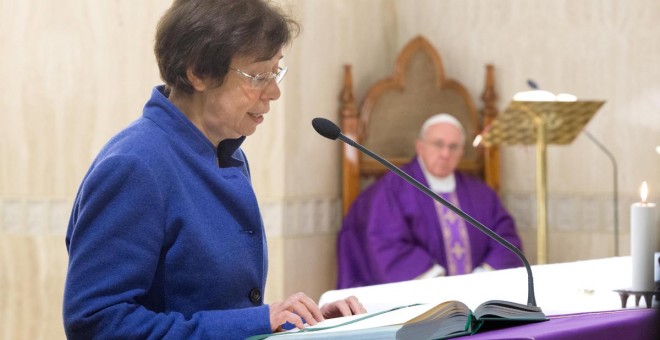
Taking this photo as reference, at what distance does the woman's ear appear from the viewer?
2.34 metres

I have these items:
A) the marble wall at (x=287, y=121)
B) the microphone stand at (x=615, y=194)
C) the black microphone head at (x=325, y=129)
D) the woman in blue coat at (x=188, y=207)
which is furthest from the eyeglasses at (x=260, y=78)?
the microphone stand at (x=615, y=194)

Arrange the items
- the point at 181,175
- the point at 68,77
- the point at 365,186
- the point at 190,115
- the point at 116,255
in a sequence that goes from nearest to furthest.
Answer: the point at 116,255, the point at 181,175, the point at 190,115, the point at 68,77, the point at 365,186

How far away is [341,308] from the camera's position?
7.64 feet

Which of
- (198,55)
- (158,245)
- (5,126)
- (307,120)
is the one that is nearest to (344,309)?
(158,245)

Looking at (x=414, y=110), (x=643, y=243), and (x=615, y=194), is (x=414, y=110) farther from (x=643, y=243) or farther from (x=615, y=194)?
A: (x=643, y=243)

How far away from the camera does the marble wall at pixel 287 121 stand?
23.1 feet

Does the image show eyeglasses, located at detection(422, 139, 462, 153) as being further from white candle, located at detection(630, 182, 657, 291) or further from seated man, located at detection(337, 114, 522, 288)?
white candle, located at detection(630, 182, 657, 291)

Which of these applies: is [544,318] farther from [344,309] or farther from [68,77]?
[68,77]

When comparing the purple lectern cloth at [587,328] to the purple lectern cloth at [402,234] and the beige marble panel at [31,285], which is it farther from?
the beige marble panel at [31,285]

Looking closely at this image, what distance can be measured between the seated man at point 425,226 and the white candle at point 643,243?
14.6ft

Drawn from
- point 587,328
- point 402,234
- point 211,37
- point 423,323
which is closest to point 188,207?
point 211,37

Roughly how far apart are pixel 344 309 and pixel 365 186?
17.9 feet

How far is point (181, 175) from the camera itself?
7.43 ft

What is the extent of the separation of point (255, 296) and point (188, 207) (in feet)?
0.82
